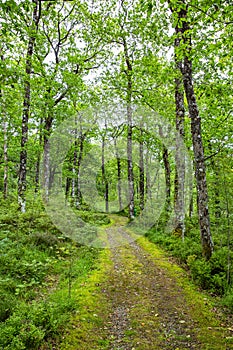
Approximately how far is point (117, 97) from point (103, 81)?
175cm

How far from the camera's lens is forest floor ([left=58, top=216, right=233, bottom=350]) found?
3896 mm

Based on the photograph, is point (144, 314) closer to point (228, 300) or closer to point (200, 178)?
point (228, 300)

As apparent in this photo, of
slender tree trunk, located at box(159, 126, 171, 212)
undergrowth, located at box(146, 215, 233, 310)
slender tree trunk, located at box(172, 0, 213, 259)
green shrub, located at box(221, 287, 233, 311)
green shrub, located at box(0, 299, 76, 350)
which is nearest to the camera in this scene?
green shrub, located at box(0, 299, 76, 350)

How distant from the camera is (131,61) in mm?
17156

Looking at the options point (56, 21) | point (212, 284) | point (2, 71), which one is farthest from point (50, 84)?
point (212, 284)

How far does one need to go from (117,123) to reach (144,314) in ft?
56.8

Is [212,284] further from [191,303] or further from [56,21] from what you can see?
[56,21]

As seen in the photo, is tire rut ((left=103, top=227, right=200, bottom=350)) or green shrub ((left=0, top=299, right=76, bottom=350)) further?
tire rut ((left=103, top=227, right=200, bottom=350))

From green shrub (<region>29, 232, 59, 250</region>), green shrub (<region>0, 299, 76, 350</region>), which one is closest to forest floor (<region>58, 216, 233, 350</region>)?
green shrub (<region>0, 299, 76, 350</region>)

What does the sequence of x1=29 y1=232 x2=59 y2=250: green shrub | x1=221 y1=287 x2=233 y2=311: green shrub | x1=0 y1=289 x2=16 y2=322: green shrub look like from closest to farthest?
x1=0 y1=289 x2=16 y2=322: green shrub, x1=221 y1=287 x2=233 y2=311: green shrub, x1=29 y1=232 x2=59 y2=250: green shrub

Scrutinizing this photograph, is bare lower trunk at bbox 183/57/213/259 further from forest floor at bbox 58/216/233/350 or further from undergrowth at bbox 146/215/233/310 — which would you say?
forest floor at bbox 58/216/233/350

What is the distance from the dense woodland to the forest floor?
544mm

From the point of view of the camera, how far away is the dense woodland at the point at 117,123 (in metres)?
6.14

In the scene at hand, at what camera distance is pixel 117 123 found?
20562 millimetres
